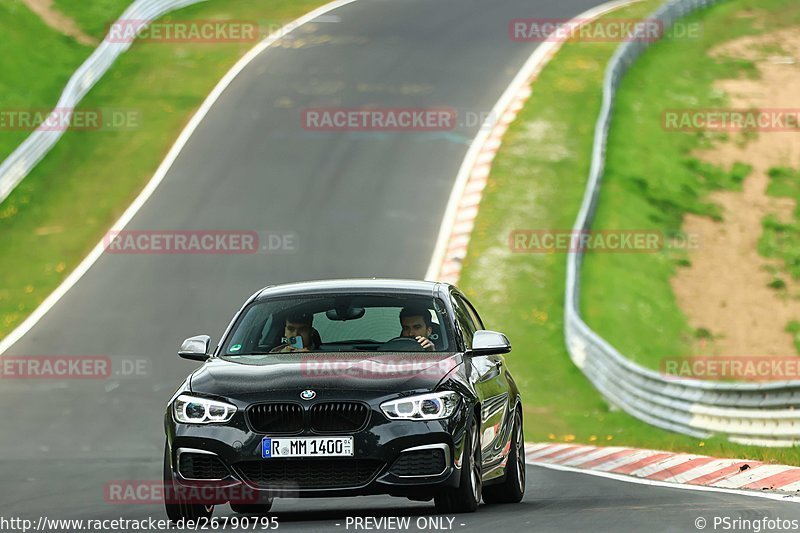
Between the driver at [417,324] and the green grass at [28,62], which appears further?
the green grass at [28,62]

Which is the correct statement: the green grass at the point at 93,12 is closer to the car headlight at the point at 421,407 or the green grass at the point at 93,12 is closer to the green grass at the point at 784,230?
the green grass at the point at 784,230

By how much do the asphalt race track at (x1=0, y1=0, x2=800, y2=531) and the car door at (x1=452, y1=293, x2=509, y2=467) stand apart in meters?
0.49

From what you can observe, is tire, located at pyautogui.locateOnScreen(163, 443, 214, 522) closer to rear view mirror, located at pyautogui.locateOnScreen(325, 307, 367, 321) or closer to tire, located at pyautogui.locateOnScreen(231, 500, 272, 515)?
tire, located at pyautogui.locateOnScreen(231, 500, 272, 515)

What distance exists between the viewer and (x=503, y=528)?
841 centimetres

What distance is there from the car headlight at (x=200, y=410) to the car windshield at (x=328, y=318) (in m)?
0.84

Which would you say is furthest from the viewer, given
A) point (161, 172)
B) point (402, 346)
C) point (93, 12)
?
point (93, 12)

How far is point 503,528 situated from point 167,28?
35.3 metres

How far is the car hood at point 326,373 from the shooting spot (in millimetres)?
8859

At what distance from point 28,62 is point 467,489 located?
31.3 m

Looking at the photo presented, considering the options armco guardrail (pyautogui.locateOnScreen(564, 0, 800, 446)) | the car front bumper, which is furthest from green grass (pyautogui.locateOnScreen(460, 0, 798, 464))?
the car front bumper

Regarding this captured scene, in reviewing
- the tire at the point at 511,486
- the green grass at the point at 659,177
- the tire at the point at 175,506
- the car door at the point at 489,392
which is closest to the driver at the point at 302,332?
the car door at the point at 489,392

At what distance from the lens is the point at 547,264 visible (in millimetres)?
27453

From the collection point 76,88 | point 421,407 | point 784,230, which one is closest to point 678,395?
point 421,407

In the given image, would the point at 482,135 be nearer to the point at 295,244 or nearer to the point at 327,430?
the point at 295,244
